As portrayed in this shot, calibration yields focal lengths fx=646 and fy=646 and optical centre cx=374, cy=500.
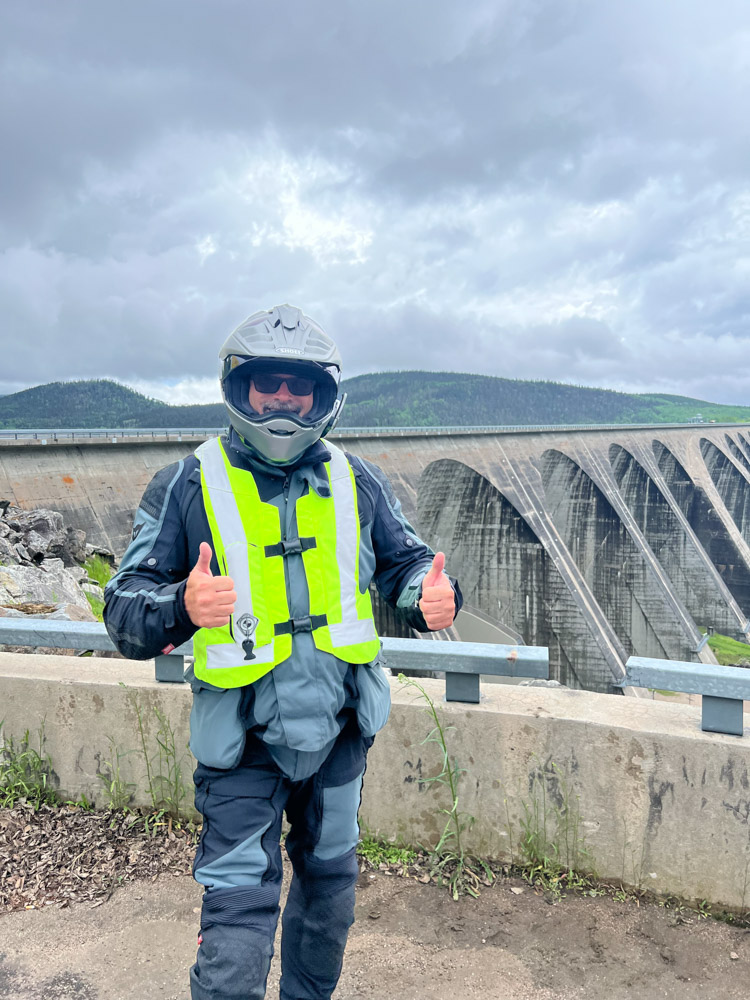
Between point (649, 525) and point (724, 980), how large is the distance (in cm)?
4410

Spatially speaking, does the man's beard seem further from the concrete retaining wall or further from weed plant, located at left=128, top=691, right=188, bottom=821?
weed plant, located at left=128, top=691, right=188, bottom=821

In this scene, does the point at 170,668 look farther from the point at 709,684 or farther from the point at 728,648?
the point at 728,648

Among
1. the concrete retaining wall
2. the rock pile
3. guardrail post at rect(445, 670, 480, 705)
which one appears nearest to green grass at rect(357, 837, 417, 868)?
the concrete retaining wall

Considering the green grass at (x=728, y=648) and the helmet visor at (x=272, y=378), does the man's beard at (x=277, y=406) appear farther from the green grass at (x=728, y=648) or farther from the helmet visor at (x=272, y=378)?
the green grass at (x=728, y=648)

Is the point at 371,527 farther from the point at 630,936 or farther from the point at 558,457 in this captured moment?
the point at 558,457

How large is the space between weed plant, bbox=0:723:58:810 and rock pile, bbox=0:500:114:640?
2278mm

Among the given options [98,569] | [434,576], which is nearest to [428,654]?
[434,576]

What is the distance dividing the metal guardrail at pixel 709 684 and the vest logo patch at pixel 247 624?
1457 mm

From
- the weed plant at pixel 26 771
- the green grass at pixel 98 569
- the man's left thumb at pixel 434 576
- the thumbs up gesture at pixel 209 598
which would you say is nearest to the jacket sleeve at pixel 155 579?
the thumbs up gesture at pixel 209 598

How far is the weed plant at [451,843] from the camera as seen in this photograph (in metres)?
2.60

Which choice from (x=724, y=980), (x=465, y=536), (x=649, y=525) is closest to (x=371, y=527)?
(x=724, y=980)

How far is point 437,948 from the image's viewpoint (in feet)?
7.45

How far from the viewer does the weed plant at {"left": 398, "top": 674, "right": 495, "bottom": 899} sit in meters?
2.60

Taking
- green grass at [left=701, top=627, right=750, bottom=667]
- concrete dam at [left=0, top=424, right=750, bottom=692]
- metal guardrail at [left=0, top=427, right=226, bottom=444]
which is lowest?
green grass at [left=701, top=627, right=750, bottom=667]
